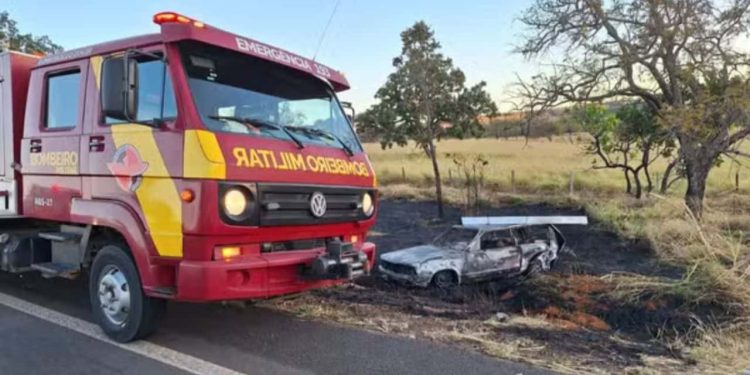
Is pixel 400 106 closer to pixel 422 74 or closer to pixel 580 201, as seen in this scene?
pixel 422 74

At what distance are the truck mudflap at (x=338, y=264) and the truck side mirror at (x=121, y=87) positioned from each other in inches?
73.5

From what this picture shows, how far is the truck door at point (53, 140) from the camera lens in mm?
5020

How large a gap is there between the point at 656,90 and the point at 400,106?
25.8 feet

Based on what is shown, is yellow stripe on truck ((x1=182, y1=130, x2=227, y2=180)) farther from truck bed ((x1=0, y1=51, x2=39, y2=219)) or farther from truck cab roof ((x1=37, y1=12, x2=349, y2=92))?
truck bed ((x1=0, y1=51, x2=39, y2=219))

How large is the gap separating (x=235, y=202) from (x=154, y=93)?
1130mm

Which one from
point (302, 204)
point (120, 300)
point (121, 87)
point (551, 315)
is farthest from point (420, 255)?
point (121, 87)

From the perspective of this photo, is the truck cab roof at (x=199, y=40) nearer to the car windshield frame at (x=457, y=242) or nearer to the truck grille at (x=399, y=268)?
the truck grille at (x=399, y=268)

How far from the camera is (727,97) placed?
41.2 feet

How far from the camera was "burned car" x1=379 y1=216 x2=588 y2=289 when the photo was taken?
8.89 meters

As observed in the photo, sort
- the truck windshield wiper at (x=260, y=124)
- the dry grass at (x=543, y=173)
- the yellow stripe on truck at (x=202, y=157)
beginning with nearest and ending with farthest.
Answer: the yellow stripe on truck at (x=202, y=157)
the truck windshield wiper at (x=260, y=124)
the dry grass at (x=543, y=173)

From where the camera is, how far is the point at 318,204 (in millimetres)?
4750

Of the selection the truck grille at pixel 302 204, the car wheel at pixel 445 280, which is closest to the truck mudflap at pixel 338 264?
the truck grille at pixel 302 204

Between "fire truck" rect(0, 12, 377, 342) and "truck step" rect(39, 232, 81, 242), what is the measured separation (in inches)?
0.5

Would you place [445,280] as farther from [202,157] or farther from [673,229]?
[673,229]
